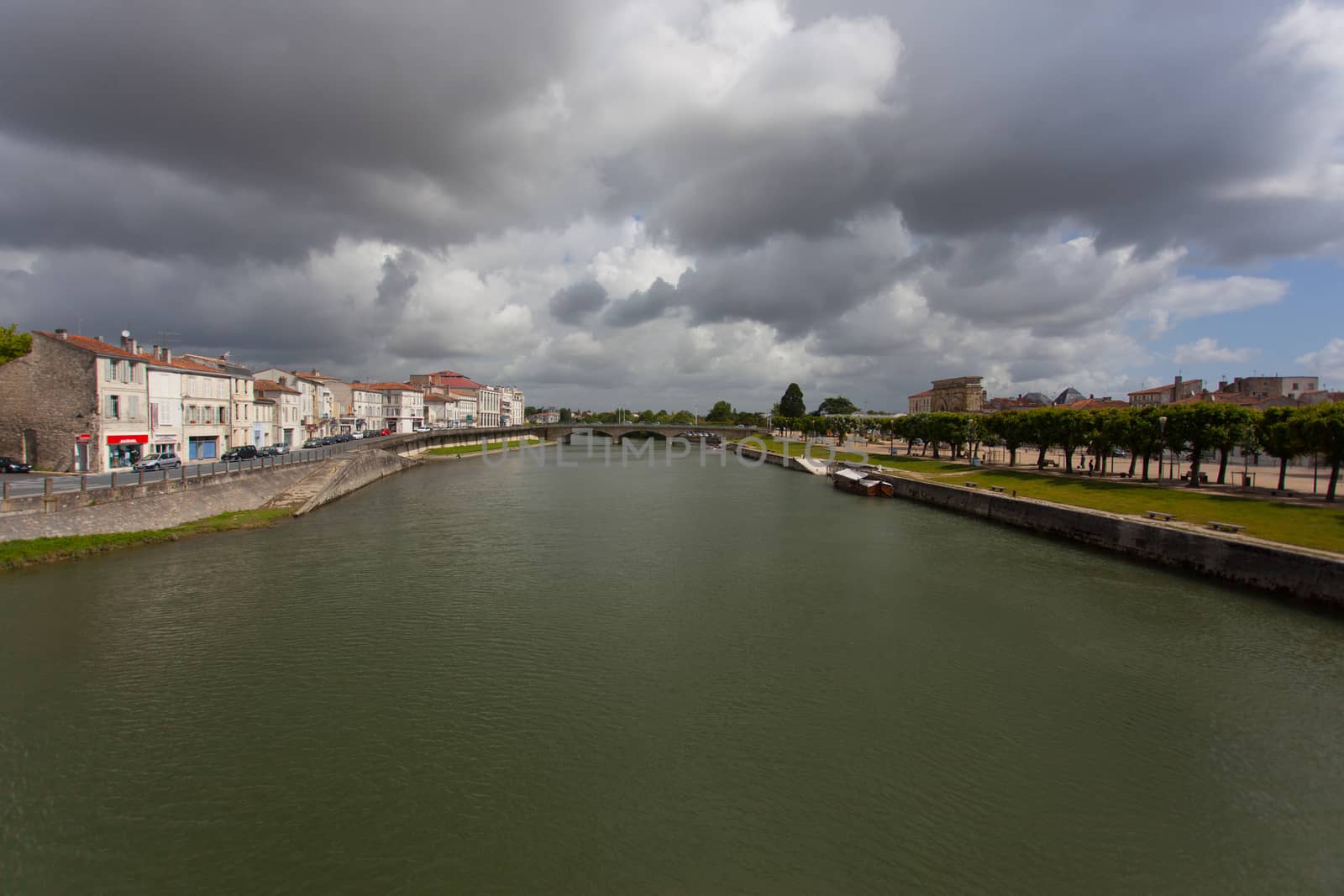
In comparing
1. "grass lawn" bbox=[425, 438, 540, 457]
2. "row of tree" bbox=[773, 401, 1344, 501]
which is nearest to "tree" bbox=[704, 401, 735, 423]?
"grass lawn" bbox=[425, 438, 540, 457]

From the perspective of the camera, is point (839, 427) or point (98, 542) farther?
point (839, 427)

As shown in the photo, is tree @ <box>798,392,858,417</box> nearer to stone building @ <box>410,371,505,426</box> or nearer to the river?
stone building @ <box>410,371,505,426</box>

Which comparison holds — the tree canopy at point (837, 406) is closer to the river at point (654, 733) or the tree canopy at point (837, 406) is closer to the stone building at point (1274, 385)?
the stone building at point (1274, 385)

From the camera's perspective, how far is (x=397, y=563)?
2208cm

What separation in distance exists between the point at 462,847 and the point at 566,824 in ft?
4.28

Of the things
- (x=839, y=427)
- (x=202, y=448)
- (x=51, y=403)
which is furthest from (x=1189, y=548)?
(x=839, y=427)

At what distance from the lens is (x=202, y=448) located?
41.0 metres

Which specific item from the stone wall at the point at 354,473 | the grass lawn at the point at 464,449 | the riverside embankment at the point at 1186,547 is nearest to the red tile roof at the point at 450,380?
the grass lawn at the point at 464,449

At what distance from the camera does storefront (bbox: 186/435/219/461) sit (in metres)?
39.5

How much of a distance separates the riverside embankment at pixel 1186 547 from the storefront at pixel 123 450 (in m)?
44.7

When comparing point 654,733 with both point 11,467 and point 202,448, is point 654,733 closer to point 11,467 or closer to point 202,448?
point 11,467

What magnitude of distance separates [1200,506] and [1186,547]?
254 inches

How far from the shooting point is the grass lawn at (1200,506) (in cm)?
2081

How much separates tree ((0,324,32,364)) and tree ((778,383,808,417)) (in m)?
123
